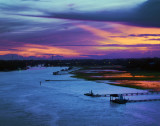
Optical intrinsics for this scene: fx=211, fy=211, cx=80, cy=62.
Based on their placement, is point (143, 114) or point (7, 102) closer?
point (143, 114)

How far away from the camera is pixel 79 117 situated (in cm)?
1822

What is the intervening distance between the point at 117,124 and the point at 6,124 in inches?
341

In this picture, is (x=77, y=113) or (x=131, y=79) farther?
(x=131, y=79)

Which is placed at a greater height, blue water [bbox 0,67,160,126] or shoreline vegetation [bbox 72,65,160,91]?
shoreline vegetation [bbox 72,65,160,91]

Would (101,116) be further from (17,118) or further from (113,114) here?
(17,118)

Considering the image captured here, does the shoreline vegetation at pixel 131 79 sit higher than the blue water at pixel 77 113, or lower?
higher

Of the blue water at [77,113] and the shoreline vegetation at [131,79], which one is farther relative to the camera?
the shoreline vegetation at [131,79]

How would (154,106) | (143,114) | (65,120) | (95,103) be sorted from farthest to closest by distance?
(95,103) → (154,106) → (143,114) → (65,120)

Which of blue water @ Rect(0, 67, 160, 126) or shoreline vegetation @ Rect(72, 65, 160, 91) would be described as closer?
blue water @ Rect(0, 67, 160, 126)

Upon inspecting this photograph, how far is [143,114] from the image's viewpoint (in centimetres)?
1888

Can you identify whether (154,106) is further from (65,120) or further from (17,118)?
(17,118)

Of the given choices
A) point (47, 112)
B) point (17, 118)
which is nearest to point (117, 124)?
point (47, 112)

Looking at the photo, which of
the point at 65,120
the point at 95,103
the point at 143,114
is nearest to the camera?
the point at 65,120

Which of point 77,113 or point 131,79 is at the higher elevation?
point 131,79
